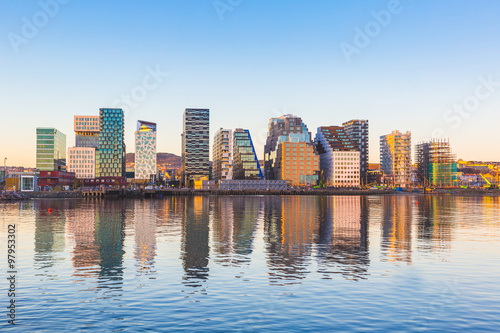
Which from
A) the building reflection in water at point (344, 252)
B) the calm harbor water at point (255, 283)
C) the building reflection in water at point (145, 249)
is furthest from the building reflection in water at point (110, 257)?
the building reflection in water at point (344, 252)

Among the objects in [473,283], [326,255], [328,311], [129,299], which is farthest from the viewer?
[326,255]

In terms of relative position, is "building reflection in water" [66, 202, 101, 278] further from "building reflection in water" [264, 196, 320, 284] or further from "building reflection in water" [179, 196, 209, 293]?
"building reflection in water" [264, 196, 320, 284]

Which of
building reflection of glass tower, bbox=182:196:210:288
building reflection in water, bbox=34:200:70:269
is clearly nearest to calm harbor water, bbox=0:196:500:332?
building reflection of glass tower, bbox=182:196:210:288

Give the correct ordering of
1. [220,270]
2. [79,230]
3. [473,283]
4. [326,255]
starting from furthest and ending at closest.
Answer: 1. [79,230]
2. [326,255]
3. [220,270]
4. [473,283]

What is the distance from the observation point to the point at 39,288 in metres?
Result: 28.8

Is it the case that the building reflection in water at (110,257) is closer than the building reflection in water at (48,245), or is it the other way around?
the building reflection in water at (110,257)

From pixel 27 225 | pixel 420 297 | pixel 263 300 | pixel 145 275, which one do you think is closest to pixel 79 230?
pixel 27 225

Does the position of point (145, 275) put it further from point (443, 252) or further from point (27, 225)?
point (27, 225)

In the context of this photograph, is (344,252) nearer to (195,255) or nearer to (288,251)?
(288,251)

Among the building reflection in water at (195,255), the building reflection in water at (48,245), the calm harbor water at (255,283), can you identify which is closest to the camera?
the calm harbor water at (255,283)

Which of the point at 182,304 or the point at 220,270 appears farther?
the point at 220,270

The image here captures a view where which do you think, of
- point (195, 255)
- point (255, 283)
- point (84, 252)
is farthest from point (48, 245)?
point (255, 283)

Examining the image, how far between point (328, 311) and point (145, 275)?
15.0 meters

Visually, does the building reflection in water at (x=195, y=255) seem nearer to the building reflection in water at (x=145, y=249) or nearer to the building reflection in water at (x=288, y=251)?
the building reflection in water at (x=145, y=249)
